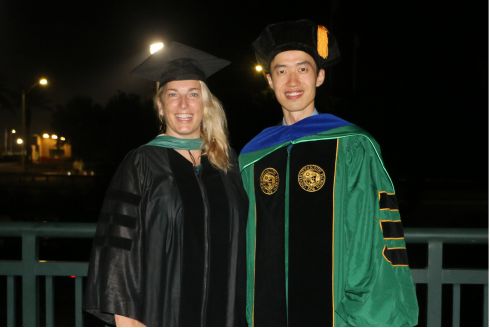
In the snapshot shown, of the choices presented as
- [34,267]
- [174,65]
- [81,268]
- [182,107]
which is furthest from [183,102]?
[34,267]

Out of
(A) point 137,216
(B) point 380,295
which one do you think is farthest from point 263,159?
(B) point 380,295

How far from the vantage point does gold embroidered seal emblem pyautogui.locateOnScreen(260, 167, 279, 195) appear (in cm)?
273

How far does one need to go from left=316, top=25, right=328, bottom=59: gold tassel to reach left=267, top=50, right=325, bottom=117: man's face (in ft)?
0.23

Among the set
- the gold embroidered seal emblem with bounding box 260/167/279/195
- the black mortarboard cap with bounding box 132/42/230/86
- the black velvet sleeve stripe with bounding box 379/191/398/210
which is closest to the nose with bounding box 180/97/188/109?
the black mortarboard cap with bounding box 132/42/230/86

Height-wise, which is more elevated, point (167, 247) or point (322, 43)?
point (322, 43)

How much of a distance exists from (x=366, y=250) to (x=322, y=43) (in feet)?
3.76

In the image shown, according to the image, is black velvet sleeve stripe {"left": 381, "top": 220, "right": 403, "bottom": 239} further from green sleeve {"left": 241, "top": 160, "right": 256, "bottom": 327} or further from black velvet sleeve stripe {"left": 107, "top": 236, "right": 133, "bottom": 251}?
black velvet sleeve stripe {"left": 107, "top": 236, "right": 133, "bottom": 251}

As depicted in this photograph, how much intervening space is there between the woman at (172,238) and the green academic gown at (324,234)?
0.14m

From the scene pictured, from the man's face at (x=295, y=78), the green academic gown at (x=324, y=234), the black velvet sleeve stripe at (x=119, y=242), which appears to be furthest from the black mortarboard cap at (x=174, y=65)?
the black velvet sleeve stripe at (x=119, y=242)

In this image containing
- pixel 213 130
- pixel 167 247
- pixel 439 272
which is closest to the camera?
pixel 167 247

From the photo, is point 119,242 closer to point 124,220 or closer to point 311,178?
point 124,220

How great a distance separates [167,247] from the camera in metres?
2.61

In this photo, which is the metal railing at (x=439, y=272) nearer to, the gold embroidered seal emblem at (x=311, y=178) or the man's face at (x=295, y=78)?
the gold embroidered seal emblem at (x=311, y=178)

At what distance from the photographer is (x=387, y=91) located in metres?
9.02
